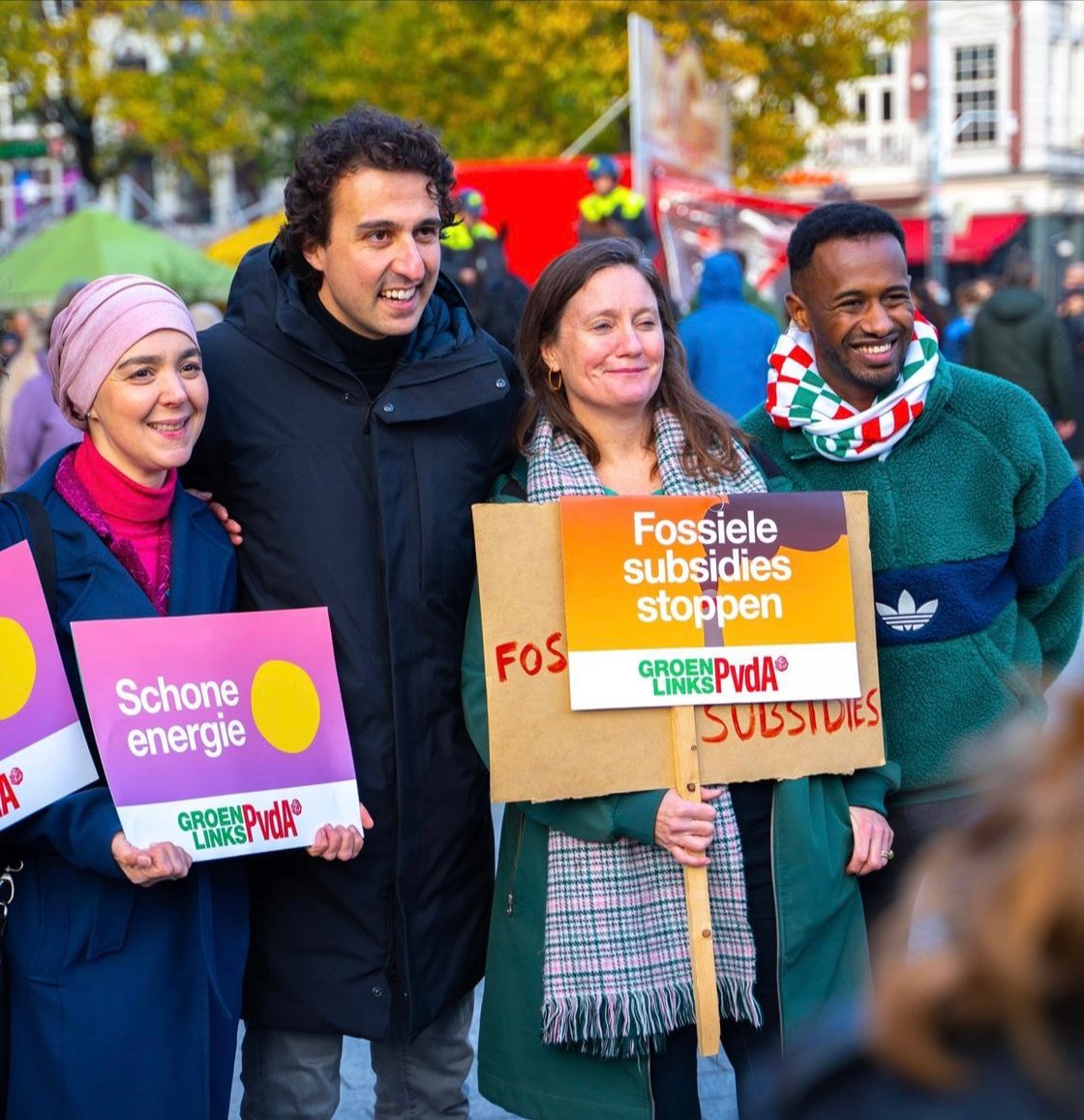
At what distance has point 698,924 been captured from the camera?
2.87 metres

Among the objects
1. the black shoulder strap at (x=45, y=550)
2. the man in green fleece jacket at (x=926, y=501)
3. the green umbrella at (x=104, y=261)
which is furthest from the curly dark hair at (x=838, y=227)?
the green umbrella at (x=104, y=261)

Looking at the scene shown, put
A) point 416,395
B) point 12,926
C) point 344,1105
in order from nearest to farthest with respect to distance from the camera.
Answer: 1. point 12,926
2. point 416,395
3. point 344,1105

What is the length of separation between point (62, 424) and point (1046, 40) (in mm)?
41534

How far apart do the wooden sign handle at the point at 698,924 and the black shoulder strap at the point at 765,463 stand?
0.54m

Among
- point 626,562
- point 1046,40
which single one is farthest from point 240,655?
point 1046,40

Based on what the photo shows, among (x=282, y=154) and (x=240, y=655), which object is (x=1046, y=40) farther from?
(x=240, y=655)

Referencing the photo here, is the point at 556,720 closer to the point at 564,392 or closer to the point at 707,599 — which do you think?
the point at 707,599

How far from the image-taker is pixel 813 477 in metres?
3.26

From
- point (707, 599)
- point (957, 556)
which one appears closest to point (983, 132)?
point (957, 556)

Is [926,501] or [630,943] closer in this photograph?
[630,943]

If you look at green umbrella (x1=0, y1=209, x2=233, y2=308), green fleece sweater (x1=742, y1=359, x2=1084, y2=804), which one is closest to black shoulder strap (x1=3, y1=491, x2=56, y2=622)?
green fleece sweater (x1=742, y1=359, x2=1084, y2=804)

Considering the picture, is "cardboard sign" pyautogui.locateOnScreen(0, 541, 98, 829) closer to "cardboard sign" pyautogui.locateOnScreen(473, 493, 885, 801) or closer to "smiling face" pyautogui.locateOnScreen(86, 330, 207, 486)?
"smiling face" pyautogui.locateOnScreen(86, 330, 207, 486)

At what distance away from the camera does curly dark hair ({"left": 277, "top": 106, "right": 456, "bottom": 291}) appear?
3.13 meters

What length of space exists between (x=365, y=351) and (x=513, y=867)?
1010 mm
